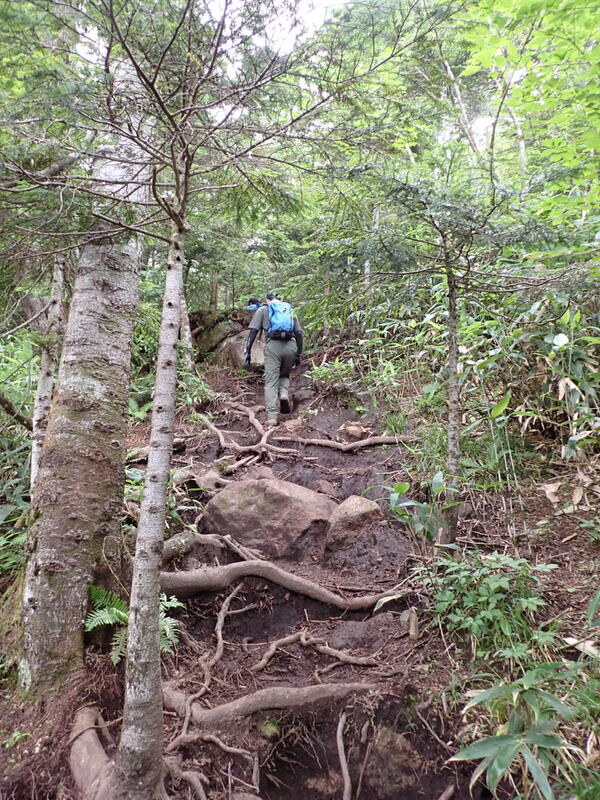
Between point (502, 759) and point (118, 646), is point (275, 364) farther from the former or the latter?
point (502, 759)

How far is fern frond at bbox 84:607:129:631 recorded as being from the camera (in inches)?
105

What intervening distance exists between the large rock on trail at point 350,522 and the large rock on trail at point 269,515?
7.6 inches

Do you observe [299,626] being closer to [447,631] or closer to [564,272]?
[447,631]

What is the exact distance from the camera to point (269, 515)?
446cm

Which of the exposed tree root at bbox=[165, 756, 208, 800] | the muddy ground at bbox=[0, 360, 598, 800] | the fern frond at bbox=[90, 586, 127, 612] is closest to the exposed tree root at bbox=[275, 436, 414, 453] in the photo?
the muddy ground at bbox=[0, 360, 598, 800]

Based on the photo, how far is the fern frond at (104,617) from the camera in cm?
266

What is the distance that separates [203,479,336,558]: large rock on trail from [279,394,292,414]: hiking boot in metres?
3.24

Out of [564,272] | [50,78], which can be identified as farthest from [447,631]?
[50,78]

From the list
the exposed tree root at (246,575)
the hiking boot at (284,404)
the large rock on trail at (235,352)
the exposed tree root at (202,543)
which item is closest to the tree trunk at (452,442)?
the exposed tree root at (246,575)

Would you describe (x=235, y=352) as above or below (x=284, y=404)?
above

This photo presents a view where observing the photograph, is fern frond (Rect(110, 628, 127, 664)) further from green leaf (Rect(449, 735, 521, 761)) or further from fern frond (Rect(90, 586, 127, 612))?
green leaf (Rect(449, 735, 521, 761))

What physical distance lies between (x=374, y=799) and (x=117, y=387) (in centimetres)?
321

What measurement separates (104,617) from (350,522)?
239cm

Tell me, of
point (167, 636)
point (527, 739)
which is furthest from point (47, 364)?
point (527, 739)
